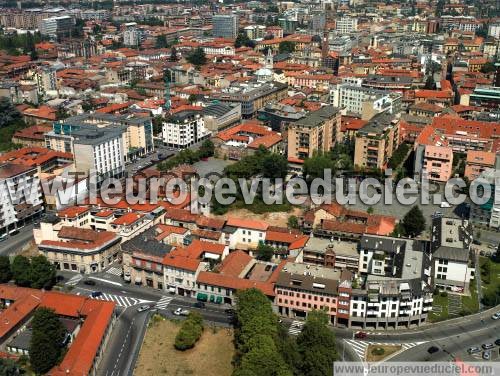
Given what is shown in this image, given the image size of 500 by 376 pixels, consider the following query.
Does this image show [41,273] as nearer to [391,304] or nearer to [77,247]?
[77,247]

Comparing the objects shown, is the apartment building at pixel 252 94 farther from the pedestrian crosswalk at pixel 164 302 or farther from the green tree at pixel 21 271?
the green tree at pixel 21 271

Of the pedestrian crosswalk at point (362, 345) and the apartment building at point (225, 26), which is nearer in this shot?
the pedestrian crosswalk at point (362, 345)

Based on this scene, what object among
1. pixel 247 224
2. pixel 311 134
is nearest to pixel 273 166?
pixel 311 134

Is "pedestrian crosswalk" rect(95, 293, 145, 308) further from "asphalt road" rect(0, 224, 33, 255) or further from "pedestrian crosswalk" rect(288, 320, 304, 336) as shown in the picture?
"asphalt road" rect(0, 224, 33, 255)

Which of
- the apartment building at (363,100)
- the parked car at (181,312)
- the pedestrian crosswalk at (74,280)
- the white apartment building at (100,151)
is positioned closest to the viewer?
the parked car at (181,312)

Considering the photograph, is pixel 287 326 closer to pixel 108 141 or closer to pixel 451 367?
pixel 451 367

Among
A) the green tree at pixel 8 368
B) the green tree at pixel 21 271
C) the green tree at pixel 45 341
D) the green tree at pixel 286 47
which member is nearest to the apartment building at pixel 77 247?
the green tree at pixel 21 271
